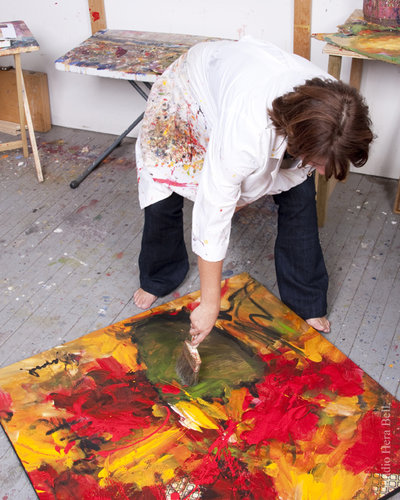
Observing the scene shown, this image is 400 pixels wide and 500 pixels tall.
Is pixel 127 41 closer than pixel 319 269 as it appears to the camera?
No

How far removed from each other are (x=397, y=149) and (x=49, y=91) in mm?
1987

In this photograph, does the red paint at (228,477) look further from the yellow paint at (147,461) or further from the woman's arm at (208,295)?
the woman's arm at (208,295)

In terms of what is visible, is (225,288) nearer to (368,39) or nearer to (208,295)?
(208,295)

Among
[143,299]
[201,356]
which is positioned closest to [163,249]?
[143,299]

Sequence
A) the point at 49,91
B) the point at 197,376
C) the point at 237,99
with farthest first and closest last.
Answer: the point at 49,91 → the point at 197,376 → the point at 237,99

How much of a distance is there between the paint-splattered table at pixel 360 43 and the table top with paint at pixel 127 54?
686 millimetres

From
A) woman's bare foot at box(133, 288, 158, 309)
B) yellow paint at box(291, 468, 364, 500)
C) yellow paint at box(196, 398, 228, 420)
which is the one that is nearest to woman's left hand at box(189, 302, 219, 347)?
yellow paint at box(196, 398, 228, 420)

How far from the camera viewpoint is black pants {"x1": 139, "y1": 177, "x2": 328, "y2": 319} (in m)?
1.89

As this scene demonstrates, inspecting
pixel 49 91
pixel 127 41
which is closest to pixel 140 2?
pixel 127 41

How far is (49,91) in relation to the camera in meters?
3.41

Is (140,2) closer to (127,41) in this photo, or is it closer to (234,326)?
(127,41)

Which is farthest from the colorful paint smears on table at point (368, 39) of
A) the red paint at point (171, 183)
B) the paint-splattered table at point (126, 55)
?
the red paint at point (171, 183)

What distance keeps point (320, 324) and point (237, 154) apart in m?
0.88

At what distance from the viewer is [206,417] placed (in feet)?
5.60
